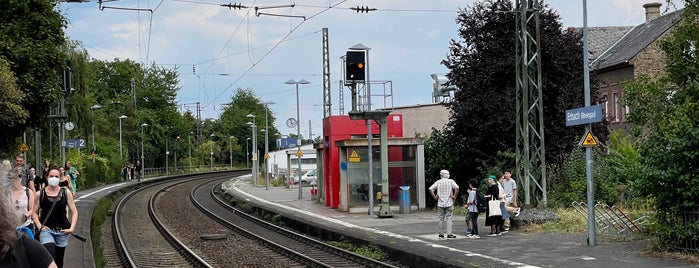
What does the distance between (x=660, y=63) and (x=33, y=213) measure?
36.5 m

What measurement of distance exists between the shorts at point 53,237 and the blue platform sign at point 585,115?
8850 millimetres

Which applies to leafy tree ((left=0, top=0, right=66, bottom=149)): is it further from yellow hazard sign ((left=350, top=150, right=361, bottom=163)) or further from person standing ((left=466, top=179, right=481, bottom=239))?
person standing ((left=466, top=179, right=481, bottom=239))

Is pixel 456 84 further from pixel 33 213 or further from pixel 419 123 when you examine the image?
pixel 33 213

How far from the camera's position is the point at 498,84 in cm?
2927

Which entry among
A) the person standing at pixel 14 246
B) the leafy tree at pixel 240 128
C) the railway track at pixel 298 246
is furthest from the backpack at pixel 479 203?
the leafy tree at pixel 240 128

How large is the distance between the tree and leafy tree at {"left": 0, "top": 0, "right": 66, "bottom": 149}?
13.5 metres

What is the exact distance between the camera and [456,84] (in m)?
30.1

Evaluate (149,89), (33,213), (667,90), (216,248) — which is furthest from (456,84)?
(149,89)

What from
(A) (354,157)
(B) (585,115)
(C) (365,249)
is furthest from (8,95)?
(B) (585,115)

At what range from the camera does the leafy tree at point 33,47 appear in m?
26.3

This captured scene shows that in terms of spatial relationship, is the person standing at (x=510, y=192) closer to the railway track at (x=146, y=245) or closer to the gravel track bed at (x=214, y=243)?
the gravel track bed at (x=214, y=243)

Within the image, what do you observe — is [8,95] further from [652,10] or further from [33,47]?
[652,10]

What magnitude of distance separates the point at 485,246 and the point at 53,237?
28.9 ft

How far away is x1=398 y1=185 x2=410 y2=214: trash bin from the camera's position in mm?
26531
